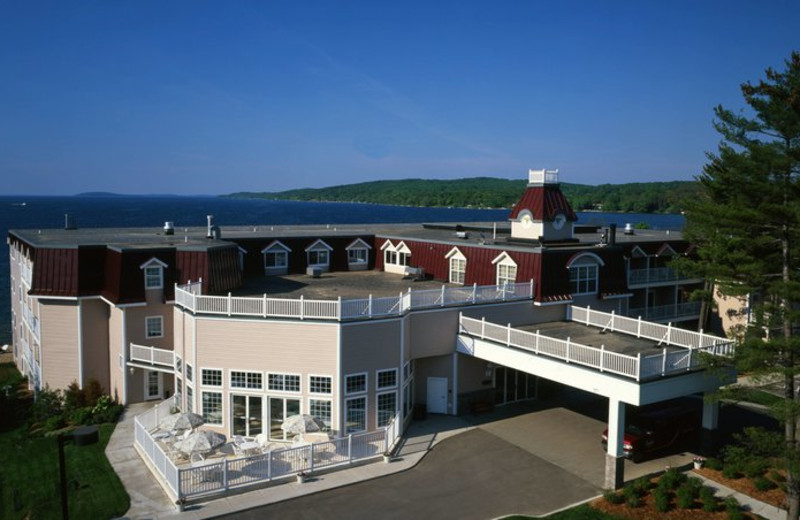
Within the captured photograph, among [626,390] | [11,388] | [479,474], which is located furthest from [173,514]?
[11,388]

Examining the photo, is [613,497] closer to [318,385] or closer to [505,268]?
[318,385]

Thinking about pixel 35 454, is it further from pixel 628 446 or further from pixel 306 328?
pixel 628 446

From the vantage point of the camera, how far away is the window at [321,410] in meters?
23.6

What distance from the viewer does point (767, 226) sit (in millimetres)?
19328

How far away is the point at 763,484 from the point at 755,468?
0.52 metres

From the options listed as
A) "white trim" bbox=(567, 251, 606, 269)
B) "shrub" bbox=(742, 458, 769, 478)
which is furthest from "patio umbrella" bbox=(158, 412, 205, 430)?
"shrub" bbox=(742, 458, 769, 478)

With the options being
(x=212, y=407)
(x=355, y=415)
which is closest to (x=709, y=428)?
(x=355, y=415)

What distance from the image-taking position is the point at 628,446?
22234mm

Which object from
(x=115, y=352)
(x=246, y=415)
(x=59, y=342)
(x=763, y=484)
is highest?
(x=59, y=342)

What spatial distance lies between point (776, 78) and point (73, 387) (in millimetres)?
29371

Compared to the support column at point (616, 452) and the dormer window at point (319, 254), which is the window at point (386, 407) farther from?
the dormer window at point (319, 254)

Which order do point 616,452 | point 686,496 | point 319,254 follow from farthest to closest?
point 319,254 → point 616,452 → point 686,496

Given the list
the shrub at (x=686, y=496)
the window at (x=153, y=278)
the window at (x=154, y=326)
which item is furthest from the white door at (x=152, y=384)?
the shrub at (x=686, y=496)

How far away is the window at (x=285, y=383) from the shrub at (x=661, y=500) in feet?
40.5
